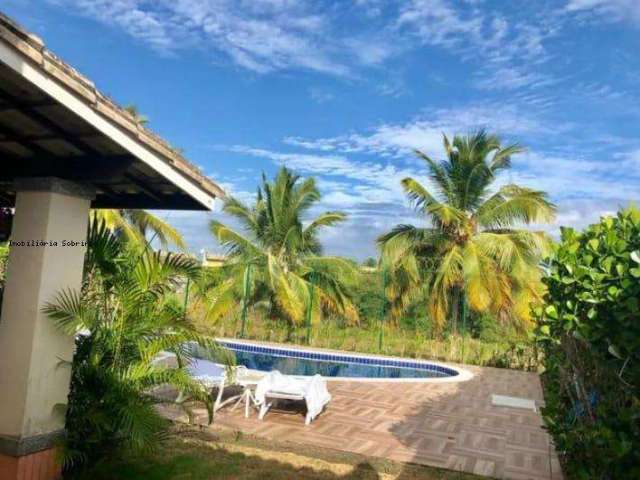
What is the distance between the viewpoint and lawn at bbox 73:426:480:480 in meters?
4.66

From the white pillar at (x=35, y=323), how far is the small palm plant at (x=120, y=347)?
0.45ft

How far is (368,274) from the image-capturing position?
18828mm

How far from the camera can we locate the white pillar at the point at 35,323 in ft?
12.9

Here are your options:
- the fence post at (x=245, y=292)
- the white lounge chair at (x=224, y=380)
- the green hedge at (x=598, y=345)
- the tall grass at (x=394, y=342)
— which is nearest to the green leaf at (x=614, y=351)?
the green hedge at (x=598, y=345)

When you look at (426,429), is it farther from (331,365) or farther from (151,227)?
(151,227)

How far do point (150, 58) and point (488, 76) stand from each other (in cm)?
984

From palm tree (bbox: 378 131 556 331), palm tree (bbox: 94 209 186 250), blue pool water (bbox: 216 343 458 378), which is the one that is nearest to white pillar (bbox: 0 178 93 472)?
blue pool water (bbox: 216 343 458 378)

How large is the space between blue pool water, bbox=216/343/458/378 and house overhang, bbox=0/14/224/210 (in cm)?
879

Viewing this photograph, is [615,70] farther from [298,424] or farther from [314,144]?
[314,144]

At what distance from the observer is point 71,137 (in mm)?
3889

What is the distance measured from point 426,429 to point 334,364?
6.81m

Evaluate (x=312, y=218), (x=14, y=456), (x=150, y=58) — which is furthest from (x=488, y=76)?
(x=14, y=456)

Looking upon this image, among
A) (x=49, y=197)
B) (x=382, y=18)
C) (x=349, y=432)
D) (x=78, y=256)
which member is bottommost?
(x=349, y=432)

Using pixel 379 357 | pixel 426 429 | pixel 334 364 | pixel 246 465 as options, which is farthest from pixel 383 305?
pixel 246 465
